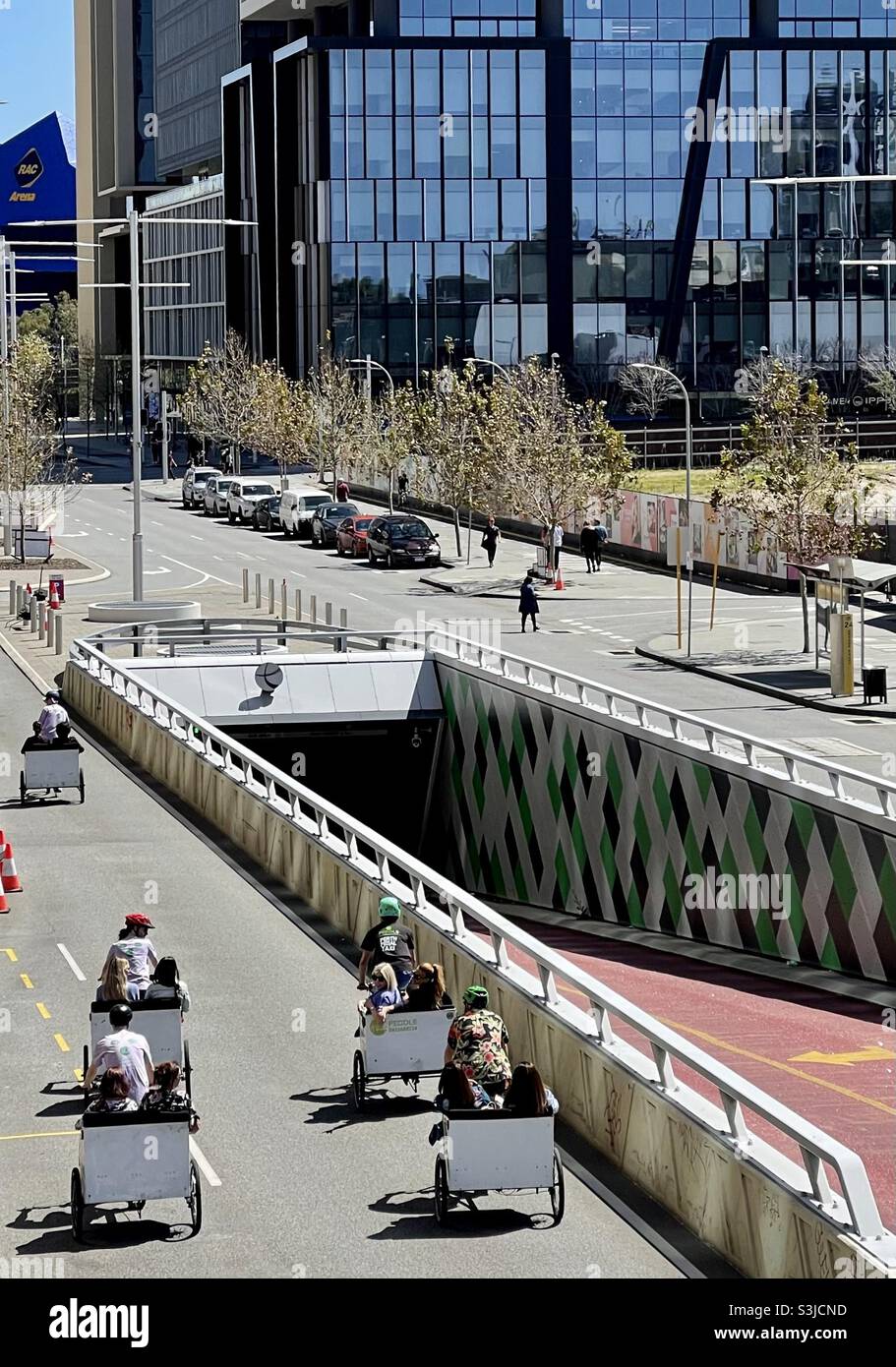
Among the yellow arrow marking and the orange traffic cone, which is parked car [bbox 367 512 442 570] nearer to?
the orange traffic cone

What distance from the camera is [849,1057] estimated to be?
890 inches

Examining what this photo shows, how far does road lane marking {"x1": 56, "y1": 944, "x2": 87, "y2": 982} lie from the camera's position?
20.5m

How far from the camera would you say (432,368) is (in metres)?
112

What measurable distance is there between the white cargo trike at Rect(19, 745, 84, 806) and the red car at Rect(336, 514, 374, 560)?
41543 mm

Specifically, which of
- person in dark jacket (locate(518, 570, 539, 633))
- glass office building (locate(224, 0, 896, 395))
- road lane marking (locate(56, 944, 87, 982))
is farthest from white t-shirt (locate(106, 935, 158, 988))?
glass office building (locate(224, 0, 896, 395))

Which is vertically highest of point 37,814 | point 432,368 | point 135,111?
point 135,111

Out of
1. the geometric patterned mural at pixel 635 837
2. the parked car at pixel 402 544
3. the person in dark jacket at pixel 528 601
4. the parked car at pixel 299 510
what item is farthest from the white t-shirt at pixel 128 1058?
the parked car at pixel 299 510

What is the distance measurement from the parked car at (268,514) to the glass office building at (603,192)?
1131 inches

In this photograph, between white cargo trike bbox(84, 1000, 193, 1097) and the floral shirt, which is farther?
white cargo trike bbox(84, 1000, 193, 1097)

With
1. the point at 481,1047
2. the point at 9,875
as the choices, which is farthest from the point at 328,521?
the point at 481,1047
